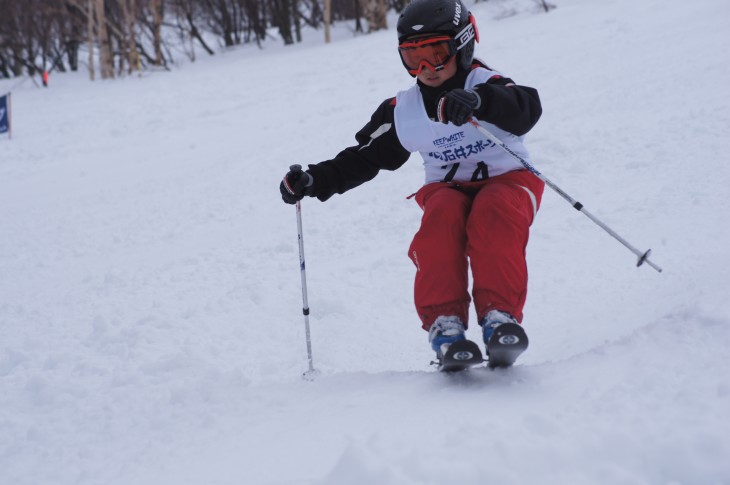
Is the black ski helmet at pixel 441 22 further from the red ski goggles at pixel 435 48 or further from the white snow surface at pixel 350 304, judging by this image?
the white snow surface at pixel 350 304

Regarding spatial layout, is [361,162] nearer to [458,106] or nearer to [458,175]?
[458,175]

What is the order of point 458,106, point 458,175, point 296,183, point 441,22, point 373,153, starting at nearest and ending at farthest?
1. point 458,106
2. point 441,22
3. point 458,175
4. point 296,183
5. point 373,153

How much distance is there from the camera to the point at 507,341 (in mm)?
2588

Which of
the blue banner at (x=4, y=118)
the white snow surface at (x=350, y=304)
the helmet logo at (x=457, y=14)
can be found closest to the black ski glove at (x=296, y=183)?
the white snow surface at (x=350, y=304)

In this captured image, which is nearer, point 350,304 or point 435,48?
point 435,48

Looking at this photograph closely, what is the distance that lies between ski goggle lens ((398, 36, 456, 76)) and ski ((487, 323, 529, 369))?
1.26m

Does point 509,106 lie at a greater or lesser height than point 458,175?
greater

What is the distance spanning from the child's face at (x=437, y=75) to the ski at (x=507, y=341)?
1.22 meters

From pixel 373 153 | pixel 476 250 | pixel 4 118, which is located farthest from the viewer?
pixel 4 118

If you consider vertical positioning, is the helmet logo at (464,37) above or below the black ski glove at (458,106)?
above

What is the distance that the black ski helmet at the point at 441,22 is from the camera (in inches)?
119

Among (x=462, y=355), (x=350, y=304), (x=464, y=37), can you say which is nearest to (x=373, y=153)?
(x=464, y=37)

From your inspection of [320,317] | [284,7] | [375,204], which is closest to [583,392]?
[320,317]

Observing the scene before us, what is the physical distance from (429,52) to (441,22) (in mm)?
144
